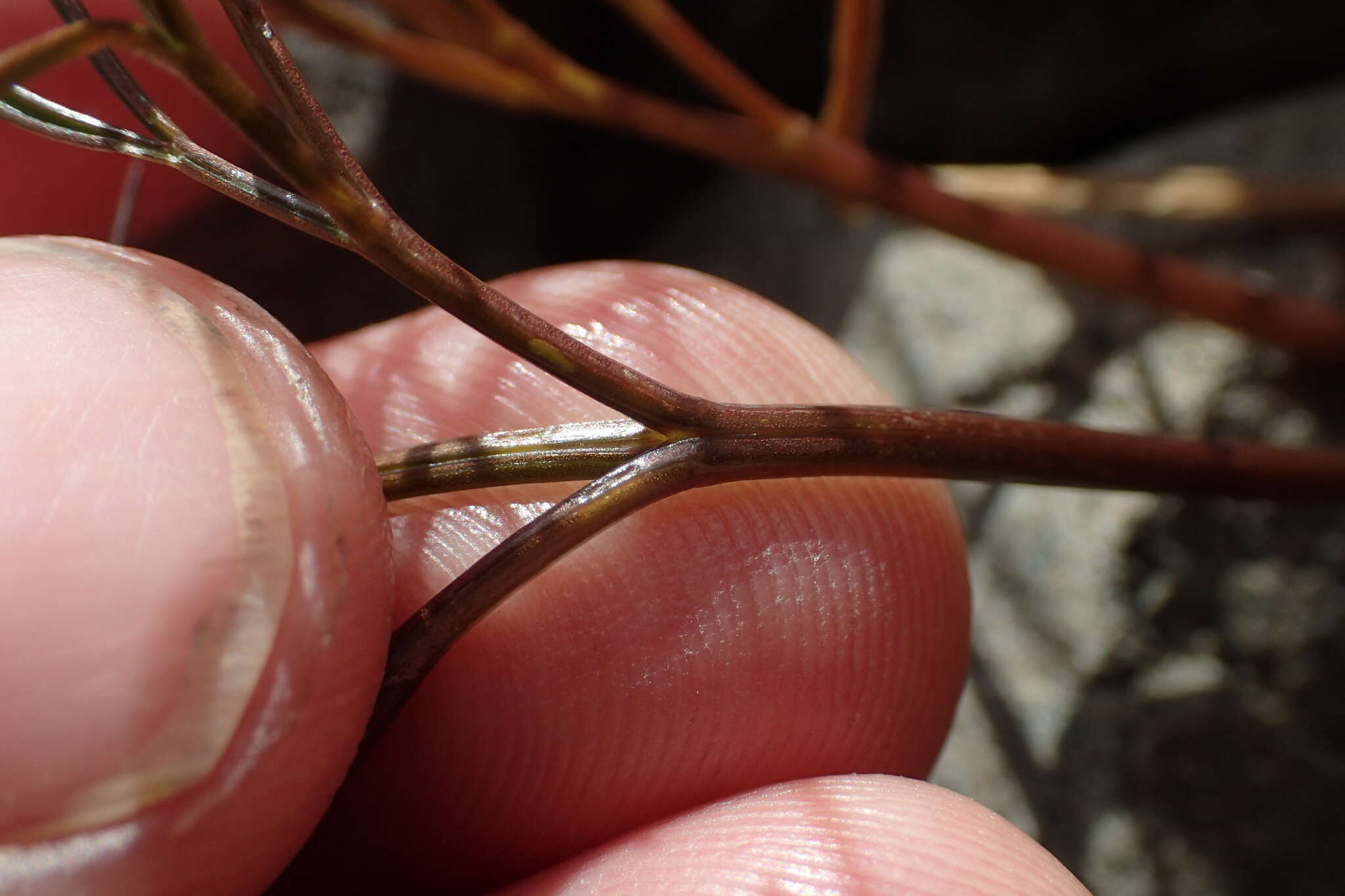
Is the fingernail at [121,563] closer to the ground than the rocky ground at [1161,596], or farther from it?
farther from it

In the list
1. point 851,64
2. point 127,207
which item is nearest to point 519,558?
point 127,207

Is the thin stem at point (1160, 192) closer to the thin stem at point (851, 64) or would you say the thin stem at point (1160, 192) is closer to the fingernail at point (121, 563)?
the thin stem at point (851, 64)

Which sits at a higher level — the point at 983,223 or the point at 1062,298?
the point at 983,223

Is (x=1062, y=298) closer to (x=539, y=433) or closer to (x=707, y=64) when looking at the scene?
(x=707, y=64)

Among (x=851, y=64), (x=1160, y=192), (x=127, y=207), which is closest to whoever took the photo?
(x=127, y=207)

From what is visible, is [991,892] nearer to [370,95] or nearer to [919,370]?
[919,370]

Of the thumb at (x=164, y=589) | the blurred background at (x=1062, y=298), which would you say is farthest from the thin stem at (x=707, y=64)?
the thumb at (x=164, y=589)

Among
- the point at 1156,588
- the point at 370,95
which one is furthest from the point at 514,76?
the point at 1156,588
